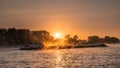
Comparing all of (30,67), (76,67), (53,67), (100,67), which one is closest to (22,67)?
(30,67)

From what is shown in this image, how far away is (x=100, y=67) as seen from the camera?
83750mm

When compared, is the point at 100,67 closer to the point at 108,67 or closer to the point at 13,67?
the point at 108,67

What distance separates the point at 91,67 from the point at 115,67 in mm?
5456

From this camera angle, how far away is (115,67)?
82875 millimetres

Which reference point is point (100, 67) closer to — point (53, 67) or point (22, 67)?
point (53, 67)

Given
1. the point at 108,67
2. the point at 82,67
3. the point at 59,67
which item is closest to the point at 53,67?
the point at 59,67

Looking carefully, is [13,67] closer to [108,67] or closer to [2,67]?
[2,67]

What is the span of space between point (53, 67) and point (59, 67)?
1.41 m

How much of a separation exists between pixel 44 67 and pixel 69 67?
5776 millimetres

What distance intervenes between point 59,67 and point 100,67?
9.57m

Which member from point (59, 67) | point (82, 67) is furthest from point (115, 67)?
point (59, 67)

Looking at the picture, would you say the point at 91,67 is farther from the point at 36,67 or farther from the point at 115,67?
the point at 36,67

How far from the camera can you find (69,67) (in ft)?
280

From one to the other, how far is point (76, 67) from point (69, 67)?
5.29 ft
